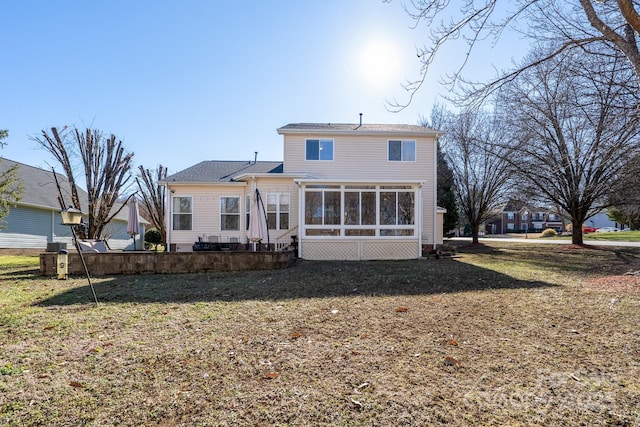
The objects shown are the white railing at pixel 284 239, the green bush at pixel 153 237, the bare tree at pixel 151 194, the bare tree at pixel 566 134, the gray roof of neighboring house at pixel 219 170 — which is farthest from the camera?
the green bush at pixel 153 237

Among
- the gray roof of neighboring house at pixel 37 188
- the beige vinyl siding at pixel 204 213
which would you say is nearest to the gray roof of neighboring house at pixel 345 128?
the beige vinyl siding at pixel 204 213

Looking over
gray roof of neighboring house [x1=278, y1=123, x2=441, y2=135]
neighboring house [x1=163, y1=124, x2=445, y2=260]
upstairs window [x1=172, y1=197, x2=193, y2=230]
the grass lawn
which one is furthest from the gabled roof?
the grass lawn

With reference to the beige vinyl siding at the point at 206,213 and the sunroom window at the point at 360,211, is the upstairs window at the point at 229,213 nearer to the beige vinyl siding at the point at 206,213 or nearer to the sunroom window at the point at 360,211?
the beige vinyl siding at the point at 206,213

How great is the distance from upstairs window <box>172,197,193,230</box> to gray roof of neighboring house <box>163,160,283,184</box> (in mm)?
959

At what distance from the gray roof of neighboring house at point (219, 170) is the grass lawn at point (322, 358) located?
31.2 feet

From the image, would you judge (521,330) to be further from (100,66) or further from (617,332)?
(100,66)

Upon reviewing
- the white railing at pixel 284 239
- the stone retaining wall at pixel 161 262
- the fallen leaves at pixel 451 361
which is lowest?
the fallen leaves at pixel 451 361

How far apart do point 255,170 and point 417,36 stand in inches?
441

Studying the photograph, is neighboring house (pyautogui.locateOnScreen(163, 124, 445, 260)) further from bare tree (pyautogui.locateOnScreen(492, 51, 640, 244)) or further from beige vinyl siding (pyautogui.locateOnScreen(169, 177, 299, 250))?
bare tree (pyautogui.locateOnScreen(492, 51, 640, 244))

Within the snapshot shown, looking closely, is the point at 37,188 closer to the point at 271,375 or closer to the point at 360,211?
the point at 360,211

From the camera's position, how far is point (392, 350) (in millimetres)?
3732

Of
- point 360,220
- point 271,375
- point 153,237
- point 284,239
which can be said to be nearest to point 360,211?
point 360,220

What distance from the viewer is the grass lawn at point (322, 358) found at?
8.35 feet

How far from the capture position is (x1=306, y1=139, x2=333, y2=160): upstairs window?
15562mm
